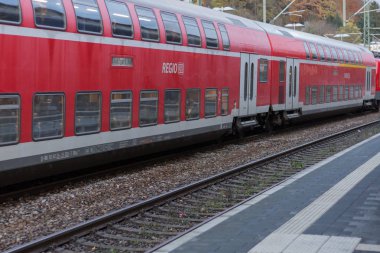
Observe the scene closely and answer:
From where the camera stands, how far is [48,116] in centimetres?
920

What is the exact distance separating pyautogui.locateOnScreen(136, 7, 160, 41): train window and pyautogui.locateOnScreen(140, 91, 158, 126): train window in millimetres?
1139

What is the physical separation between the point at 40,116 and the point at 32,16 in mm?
1517

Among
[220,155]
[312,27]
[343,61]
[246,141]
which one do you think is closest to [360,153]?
[220,155]

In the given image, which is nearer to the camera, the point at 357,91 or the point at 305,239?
the point at 305,239

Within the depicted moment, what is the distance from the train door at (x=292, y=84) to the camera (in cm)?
2066

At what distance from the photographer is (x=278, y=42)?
64.6 feet

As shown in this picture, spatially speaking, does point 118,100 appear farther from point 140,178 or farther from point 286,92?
point 286,92

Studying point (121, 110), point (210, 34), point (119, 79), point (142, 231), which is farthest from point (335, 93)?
point (142, 231)

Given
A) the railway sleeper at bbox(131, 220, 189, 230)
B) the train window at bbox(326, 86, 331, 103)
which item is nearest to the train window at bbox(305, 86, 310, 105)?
the train window at bbox(326, 86, 331, 103)

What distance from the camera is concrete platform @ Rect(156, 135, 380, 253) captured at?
595 cm

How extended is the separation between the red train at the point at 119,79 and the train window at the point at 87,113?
2cm

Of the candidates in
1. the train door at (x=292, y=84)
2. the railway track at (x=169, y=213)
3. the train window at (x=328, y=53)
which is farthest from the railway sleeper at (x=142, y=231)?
the train window at (x=328, y=53)

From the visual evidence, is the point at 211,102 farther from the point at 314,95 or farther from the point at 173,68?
the point at 314,95

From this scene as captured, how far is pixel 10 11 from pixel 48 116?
1.73 metres
